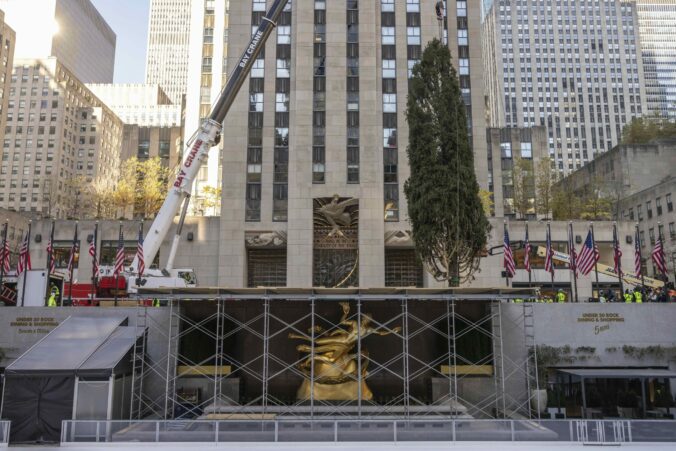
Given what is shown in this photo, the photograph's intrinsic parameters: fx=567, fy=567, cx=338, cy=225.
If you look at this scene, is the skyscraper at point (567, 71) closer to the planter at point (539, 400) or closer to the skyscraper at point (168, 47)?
the skyscraper at point (168, 47)

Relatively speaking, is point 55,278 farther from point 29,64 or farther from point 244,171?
point 29,64

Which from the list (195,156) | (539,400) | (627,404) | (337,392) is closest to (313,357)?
(337,392)

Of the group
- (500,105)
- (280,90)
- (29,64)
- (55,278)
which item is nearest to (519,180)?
(280,90)

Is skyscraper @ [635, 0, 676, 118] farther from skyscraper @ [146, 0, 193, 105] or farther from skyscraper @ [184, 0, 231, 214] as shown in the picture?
skyscraper @ [146, 0, 193, 105]

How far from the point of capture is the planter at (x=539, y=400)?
83.5ft

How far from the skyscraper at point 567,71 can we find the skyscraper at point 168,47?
105m

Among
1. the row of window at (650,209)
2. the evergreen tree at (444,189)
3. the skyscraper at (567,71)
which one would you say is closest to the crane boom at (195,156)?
the evergreen tree at (444,189)

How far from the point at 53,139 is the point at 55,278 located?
93.5 meters

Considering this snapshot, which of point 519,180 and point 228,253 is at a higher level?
point 519,180

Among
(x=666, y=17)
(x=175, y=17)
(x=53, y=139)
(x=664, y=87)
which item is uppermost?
(x=175, y=17)

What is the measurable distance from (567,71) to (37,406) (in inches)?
5561

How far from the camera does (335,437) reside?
18.1 m

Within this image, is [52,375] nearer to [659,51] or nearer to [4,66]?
[4,66]

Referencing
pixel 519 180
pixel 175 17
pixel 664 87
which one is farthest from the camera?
pixel 175 17
